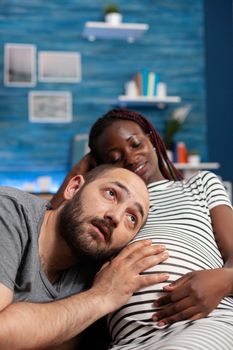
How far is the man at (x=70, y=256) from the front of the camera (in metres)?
1.12

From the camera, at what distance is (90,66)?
16.2 feet

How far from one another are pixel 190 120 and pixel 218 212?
3588mm

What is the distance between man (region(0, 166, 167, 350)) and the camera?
44.1 inches

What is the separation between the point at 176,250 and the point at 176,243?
25mm

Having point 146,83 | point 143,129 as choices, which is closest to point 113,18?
point 146,83

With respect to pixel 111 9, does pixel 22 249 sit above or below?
below

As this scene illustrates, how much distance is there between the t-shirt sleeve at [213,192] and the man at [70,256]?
0.90ft

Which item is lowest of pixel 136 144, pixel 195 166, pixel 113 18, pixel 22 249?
pixel 195 166

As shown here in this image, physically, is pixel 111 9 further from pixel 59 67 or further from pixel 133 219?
pixel 133 219

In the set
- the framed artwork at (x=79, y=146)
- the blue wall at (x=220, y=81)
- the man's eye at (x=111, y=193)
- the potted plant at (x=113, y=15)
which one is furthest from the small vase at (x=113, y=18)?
the man's eye at (x=111, y=193)

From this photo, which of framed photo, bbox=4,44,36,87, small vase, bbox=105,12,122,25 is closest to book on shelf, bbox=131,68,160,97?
small vase, bbox=105,12,122,25

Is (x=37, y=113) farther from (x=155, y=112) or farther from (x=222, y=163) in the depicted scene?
(x=222, y=163)

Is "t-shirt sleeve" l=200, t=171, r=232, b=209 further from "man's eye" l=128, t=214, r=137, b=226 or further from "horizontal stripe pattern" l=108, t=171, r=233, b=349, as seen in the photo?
"man's eye" l=128, t=214, r=137, b=226

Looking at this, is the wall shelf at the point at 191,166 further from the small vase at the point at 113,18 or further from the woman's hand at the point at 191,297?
the woman's hand at the point at 191,297
